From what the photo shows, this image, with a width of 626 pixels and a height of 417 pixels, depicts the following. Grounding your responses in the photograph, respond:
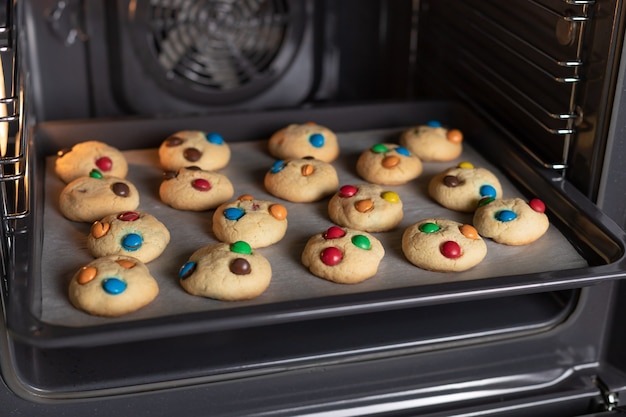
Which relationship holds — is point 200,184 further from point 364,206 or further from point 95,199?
point 364,206

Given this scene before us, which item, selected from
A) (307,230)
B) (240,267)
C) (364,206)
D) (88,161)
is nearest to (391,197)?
(364,206)

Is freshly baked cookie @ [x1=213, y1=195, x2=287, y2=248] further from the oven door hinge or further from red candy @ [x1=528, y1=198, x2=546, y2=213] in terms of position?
the oven door hinge

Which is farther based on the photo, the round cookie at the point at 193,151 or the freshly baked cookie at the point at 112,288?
the round cookie at the point at 193,151

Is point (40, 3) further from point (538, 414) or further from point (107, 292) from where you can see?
point (538, 414)

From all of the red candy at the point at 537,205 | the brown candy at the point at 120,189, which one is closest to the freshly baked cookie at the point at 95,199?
the brown candy at the point at 120,189

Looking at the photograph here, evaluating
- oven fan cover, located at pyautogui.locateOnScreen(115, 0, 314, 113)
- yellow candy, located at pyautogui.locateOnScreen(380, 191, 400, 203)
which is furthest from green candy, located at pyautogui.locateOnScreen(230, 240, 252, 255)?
oven fan cover, located at pyautogui.locateOnScreen(115, 0, 314, 113)

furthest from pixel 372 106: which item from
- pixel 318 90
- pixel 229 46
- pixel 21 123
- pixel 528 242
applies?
pixel 21 123

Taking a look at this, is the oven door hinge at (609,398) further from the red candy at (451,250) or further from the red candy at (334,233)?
the red candy at (334,233)
